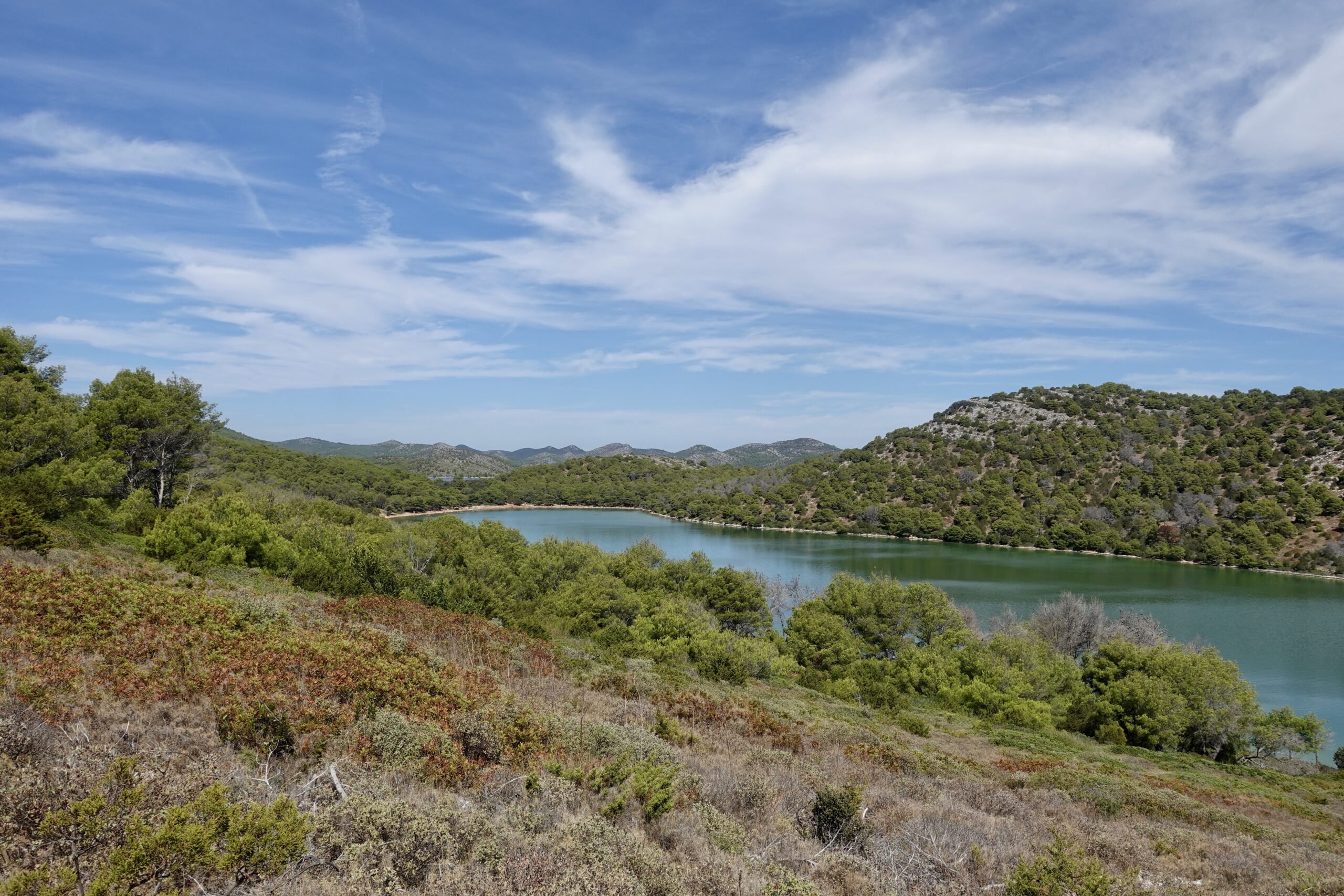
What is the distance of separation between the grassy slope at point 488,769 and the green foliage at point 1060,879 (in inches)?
24.0

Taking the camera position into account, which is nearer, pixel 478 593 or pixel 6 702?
pixel 6 702

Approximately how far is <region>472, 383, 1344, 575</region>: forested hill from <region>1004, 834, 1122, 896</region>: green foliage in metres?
91.4

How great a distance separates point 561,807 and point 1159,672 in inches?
1185

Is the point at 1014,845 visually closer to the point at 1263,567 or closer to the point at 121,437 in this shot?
the point at 121,437

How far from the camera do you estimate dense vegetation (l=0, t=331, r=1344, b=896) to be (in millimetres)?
3715

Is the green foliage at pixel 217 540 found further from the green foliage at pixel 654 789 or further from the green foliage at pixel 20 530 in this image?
the green foliage at pixel 654 789

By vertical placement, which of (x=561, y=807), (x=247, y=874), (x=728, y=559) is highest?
(x=247, y=874)

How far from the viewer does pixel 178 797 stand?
12.4 ft

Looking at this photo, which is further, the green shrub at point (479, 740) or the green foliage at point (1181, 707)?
the green foliage at point (1181, 707)

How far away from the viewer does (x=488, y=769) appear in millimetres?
5797

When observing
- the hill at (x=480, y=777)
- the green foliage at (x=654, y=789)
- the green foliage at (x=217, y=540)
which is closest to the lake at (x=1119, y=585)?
the hill at (x=480, y=777)

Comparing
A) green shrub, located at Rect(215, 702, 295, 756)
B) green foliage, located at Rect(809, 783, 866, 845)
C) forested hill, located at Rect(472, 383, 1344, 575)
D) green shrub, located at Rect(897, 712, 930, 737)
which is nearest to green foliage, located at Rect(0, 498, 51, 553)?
green shrub, located at Rect(215, 702, 295, 756)

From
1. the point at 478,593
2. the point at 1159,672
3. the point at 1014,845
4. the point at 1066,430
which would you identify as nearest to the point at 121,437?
the point at 478,593

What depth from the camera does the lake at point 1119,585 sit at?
1443 inches
